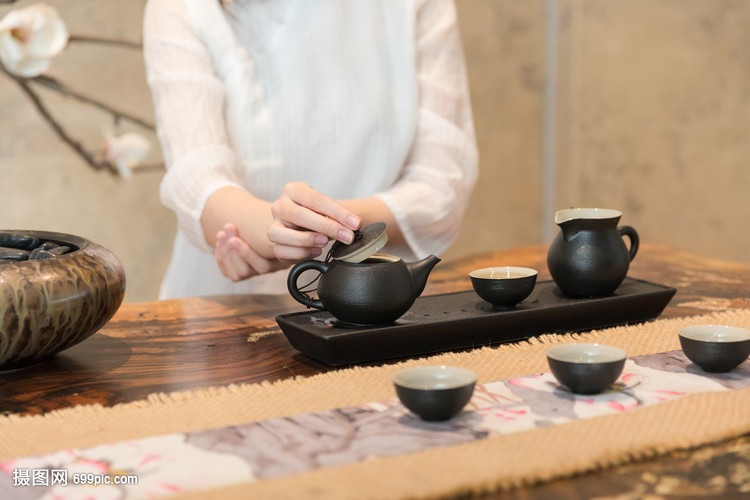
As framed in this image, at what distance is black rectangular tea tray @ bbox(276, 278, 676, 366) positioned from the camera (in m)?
0.93

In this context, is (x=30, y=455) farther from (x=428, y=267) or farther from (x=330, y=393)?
(x=428, y=267)

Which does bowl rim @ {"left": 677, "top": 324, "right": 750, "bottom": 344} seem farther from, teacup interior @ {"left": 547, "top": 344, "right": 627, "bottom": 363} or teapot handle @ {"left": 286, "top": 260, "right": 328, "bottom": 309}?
teapot handle @ {"left": 286, "top": 260, "right": 328, "bottom": 309}

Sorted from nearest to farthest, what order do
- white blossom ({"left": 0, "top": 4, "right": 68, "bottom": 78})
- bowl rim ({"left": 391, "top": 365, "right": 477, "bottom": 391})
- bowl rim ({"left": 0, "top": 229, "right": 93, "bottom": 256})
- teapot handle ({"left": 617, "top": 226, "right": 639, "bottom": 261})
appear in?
bowl rim ({"left": 391, "top": 365, "right": 477, "bottom": 391})
bowl rim ({"left": 0, "top": 229, "right": 93, "bottom": 256})
teapot handle ({"left": 617, "top": 226, "right": 639, "bottom": 261})
white blossom ({"left": 0, "top": 4, "right": 68, "bottom": 78})

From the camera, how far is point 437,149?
5.73ft

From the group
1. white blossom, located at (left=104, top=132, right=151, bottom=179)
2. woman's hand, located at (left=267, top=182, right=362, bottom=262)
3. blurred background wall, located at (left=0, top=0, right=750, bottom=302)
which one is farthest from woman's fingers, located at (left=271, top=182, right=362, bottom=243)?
blurred background wall, located at (left=0, top=0, right=750, bottom=302)

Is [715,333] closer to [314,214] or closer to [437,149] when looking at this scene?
[314,214]

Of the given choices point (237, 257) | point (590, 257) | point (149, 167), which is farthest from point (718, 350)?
point (149, 167)

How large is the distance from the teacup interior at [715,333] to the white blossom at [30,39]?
1157 mm

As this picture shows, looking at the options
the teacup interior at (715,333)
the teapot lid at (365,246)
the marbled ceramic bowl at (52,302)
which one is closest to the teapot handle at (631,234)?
the teacup interior at (715,333)

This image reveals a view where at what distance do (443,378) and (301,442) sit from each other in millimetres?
153

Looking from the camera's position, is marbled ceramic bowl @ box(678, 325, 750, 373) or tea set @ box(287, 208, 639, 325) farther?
tea set @ box(287, 208, 639, 325)

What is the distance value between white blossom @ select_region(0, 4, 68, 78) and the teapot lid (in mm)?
760

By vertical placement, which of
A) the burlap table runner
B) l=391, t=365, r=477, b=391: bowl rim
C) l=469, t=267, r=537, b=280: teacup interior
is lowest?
the burlap table runner

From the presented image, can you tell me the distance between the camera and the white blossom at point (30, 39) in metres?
1.33
